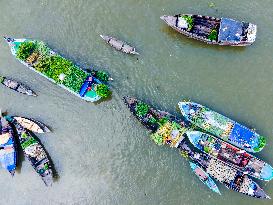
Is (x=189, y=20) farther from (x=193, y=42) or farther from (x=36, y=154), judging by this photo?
(x=36, y=154)

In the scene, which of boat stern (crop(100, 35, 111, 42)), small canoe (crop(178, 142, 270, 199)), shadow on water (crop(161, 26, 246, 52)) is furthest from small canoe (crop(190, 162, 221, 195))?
boat stern (crop(100, 35, 111, 42))

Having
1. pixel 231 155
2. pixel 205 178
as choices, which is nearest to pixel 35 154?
pixel 205 178

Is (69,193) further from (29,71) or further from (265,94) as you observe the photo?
(265,94)

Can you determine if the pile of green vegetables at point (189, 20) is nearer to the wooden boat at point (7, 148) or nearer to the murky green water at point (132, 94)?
the murky green water at point (132, 94)

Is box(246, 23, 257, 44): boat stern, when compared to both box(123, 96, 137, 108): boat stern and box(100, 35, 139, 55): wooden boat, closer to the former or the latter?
box(100, 35, 139, 55): wooden boat

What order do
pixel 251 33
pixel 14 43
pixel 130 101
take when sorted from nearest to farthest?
pixel 251 33 < pixel 130 101 < pixel 14 43

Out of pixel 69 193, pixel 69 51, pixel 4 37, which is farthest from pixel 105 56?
pixel 69 193
